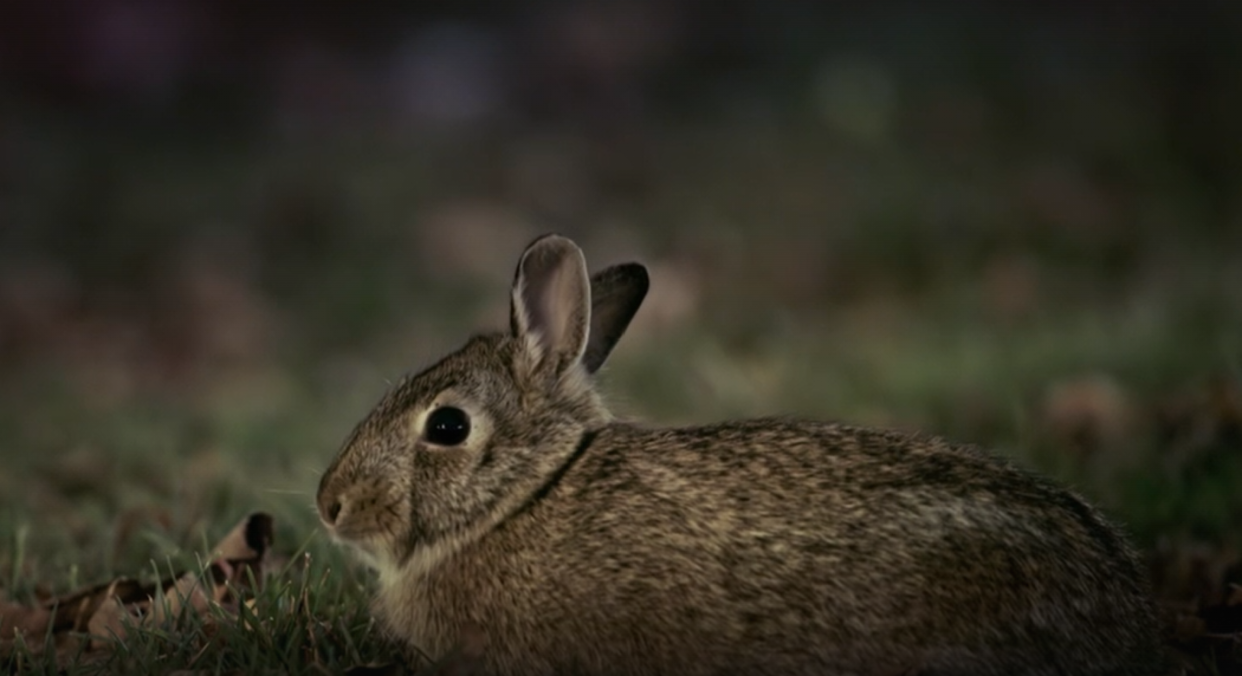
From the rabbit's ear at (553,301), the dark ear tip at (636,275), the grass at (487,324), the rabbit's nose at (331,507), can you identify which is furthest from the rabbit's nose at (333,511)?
the dark ear tip at (636,275)

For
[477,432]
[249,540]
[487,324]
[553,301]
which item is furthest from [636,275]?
[487,324]

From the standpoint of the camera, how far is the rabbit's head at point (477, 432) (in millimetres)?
5293

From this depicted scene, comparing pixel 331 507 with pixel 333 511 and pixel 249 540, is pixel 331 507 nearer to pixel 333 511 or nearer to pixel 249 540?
pixel 333 511

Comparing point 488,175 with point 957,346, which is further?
point 488,175

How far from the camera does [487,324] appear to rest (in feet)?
37.3

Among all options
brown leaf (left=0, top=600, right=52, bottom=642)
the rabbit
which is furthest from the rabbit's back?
brown leaf (left=0, top=600, right=52, bottom=642)

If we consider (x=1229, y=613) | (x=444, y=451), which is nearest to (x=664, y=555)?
(x=444, y=451)

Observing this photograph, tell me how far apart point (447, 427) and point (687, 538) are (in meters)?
0.78

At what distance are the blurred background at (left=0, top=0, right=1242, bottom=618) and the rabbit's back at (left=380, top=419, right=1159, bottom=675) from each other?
0.88m

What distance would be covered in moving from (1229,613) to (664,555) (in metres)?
1.92

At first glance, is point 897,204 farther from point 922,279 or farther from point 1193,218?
point 1193,218

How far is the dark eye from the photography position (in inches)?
211

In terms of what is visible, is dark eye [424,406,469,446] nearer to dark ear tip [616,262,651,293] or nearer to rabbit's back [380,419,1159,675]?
rabbit's back [380,419,1159,675]

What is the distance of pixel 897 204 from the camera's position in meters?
12.4
